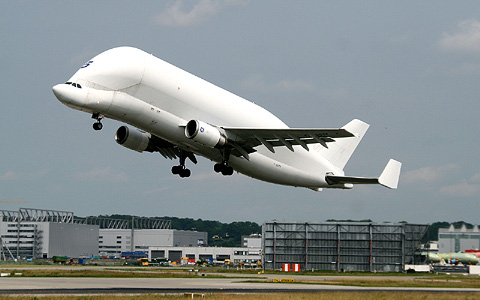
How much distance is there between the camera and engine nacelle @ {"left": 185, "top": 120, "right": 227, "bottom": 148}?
142 feet

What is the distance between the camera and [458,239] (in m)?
66.6

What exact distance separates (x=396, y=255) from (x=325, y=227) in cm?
1150

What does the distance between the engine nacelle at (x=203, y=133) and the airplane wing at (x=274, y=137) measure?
159 cm

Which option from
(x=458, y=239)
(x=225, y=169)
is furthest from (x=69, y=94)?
(x=458, y=239)

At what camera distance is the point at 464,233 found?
66.3 meters

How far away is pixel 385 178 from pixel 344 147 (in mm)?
7483

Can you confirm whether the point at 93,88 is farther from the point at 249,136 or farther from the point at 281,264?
the point at 281,264

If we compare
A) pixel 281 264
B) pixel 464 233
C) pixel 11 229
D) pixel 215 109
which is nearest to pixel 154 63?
pixel 215 109

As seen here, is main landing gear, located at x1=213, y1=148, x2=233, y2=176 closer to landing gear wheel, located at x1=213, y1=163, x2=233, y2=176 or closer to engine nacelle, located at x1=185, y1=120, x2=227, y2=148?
landing gear wheel, located at x1=213, y1=163, x2=233, y2=176

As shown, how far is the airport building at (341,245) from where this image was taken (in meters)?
95.1

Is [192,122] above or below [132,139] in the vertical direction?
above

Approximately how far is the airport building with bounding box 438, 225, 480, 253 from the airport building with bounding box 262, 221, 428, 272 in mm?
25975

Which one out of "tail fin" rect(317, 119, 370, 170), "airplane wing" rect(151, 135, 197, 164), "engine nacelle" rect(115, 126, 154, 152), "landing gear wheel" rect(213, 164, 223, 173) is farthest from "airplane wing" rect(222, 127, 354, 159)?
"tail fin" rect(317, 119, 370, 170)

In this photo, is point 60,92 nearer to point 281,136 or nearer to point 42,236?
point 281,136
